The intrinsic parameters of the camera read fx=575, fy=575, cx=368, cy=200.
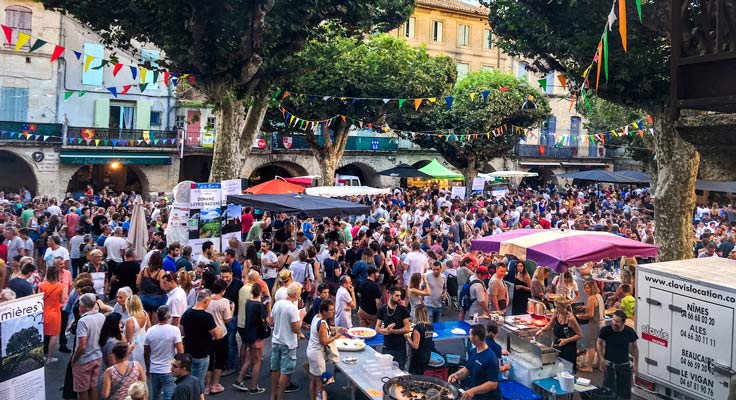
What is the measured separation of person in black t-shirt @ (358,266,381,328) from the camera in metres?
8.76

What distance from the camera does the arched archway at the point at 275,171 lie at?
33.0 metres

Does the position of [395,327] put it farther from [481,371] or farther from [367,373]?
[481,371]

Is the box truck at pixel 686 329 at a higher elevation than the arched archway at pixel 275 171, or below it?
below

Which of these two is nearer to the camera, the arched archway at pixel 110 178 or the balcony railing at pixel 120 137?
the balcony railing at pixel 120 137

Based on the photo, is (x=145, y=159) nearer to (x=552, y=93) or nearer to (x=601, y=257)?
(x=601, y=257)

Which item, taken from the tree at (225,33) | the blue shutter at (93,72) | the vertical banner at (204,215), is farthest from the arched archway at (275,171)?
the vertical banner at (204,215)

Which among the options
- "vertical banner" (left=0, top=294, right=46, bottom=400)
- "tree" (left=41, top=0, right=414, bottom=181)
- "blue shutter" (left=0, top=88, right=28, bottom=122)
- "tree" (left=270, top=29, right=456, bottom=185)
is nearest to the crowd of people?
"vertical banner" (left=0, top=294, right=46, bottom=400)

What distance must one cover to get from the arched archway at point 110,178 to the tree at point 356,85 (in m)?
11.0

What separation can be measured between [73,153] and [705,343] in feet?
87.7

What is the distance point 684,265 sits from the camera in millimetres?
6598

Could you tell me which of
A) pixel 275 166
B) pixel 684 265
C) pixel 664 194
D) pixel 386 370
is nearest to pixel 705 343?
pixel 684 265

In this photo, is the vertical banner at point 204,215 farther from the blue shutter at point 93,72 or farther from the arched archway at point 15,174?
the arched archway at point 15,174

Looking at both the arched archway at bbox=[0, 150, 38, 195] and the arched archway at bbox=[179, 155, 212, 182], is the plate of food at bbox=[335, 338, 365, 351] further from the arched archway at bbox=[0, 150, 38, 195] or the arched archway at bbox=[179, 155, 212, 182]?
the arched archway at bbox=[179, 155, 212, 182]

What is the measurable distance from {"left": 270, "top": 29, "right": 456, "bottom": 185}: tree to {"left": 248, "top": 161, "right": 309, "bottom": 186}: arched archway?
884cm
